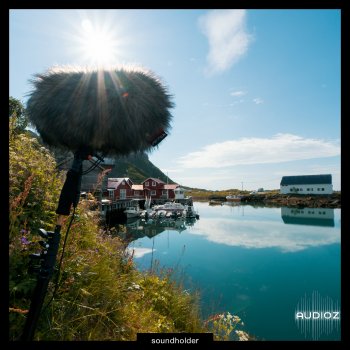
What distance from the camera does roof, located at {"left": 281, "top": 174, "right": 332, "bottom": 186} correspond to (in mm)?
56844

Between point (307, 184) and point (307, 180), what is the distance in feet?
5.09

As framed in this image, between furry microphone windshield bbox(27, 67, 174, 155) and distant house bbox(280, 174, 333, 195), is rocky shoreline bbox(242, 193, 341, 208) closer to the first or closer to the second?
distant house bbox(280, 174, 333, 195)

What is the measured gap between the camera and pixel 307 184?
196ft

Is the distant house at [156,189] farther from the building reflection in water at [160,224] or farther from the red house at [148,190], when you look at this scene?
the building reflection in water at [160,224]

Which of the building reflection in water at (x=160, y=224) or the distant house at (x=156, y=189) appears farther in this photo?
the distant house at (x=156, y=189)

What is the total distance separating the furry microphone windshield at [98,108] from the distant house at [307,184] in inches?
2640

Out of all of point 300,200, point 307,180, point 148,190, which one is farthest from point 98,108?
point 307,180

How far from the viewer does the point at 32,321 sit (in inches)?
53.9

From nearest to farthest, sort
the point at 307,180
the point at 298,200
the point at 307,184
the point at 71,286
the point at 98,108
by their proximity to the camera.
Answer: the point at 98,108 → the point at 71,286 → the point at 298,200 → the point at 307,184 → the point at 307,180

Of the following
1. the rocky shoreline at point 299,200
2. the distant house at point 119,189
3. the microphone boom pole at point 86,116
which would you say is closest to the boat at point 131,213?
the distant house at point 119,189

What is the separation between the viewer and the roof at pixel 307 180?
186 feet

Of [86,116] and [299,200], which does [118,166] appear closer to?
[299,200]
